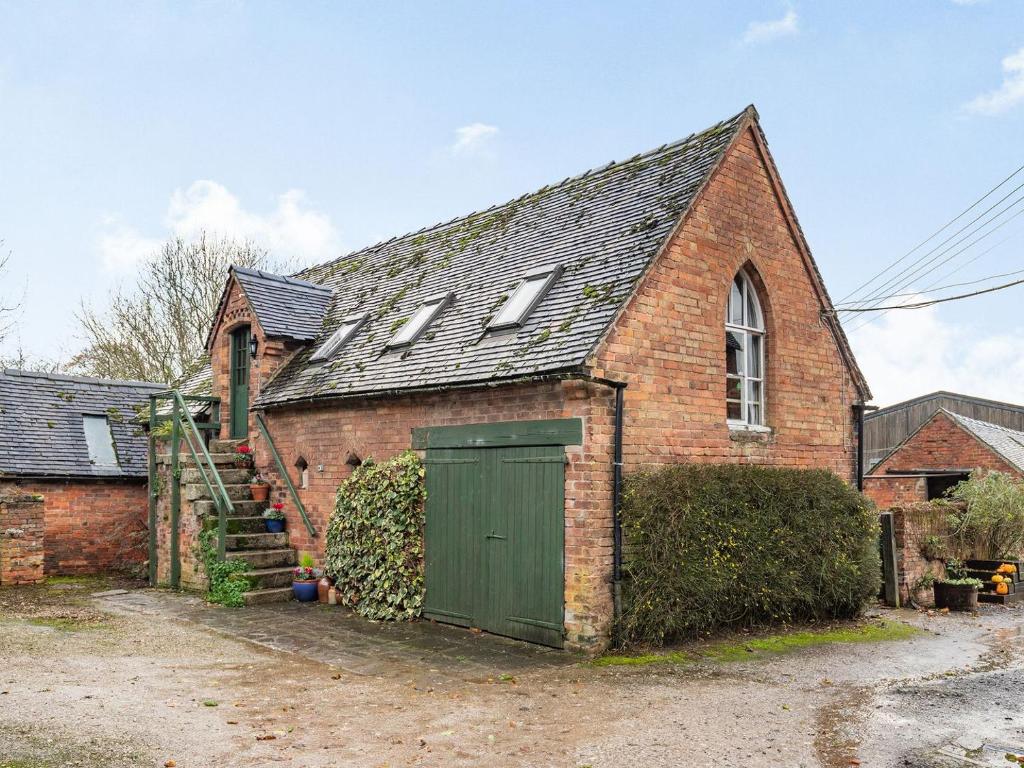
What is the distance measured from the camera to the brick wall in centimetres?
1554

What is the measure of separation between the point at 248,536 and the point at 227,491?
128 cm

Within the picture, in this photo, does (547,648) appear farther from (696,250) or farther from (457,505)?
(696,250)

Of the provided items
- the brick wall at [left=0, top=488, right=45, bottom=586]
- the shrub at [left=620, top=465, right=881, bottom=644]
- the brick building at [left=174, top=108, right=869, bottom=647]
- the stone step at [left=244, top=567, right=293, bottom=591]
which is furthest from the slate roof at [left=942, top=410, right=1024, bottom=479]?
the brick wall at [left=0, top=488, right=45, bottom=586]

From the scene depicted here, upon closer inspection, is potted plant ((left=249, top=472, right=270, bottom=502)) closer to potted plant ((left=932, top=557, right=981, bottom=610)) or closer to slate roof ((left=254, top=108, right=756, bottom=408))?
slate roof ((left=254, top=108, right=756, bottom=408))

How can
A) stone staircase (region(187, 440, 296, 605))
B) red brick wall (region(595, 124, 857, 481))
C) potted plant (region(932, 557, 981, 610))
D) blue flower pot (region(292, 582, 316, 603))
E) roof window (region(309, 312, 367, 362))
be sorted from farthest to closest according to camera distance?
roof window (region(309, 312, 367, 362)), potted plant (region(932, 557, 981, 610)), stone staircase (region(187, 440, 296, 605)), blue flower pot (region(292, 582, 316, 603)), red brick wall (region(595, 124, 857, 481))

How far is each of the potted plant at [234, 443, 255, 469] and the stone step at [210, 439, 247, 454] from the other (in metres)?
0.16

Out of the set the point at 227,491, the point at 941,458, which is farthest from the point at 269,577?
the point at 941,458

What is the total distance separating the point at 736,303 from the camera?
40.1 feet

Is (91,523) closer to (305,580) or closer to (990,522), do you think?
(305,580)

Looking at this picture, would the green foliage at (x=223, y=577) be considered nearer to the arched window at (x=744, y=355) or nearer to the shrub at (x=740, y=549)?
the shrub at (x=740, y=549)

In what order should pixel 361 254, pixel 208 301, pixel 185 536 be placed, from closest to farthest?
pixel 185 536 < pixel 361 254 < pixel 208 301

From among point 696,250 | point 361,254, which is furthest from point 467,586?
point 361,254

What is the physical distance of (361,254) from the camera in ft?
65.6

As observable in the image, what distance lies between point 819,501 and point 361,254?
12.4m
